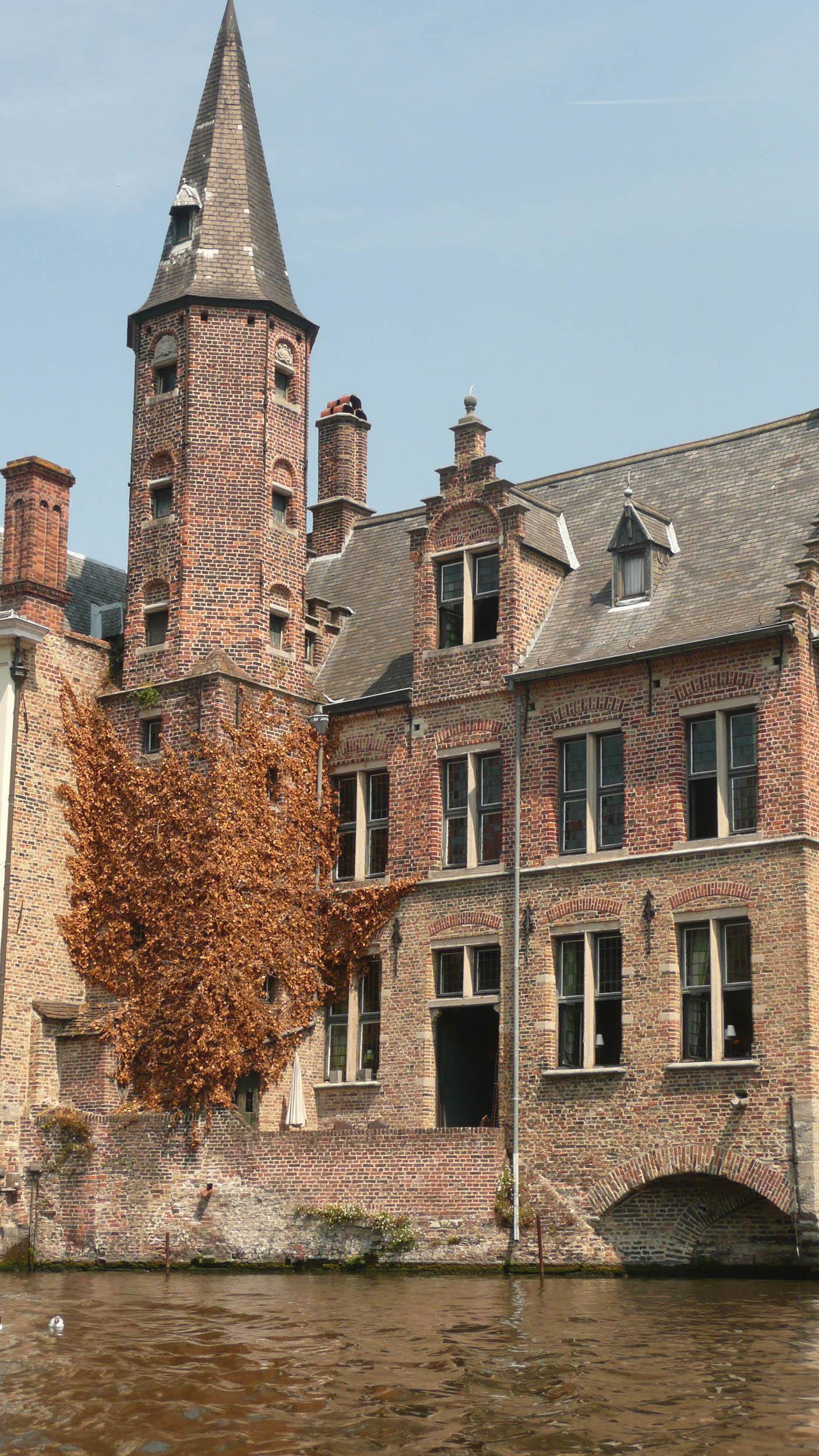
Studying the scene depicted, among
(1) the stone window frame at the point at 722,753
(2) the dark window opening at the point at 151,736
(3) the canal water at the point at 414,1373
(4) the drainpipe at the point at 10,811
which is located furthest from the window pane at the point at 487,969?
(4) the drainpipe at the point at 10,811

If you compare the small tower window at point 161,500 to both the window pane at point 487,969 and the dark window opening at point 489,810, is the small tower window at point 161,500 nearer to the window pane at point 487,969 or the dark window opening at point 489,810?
the dark window opening at point 489,810

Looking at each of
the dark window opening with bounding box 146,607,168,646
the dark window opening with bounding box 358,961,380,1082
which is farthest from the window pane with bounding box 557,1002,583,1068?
the dark window opening with bounding box 146,607,168,646

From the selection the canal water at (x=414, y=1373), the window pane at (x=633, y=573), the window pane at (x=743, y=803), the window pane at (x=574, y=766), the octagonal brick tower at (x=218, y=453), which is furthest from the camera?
the octagonal brick tower at (x=218, y=453)

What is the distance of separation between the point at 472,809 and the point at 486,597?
3765 millimetres

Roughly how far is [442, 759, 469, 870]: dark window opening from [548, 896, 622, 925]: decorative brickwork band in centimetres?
235

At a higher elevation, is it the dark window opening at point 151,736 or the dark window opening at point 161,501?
the dark window opening at point 161,501

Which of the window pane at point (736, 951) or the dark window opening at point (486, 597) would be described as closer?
the window pane at point (736, 951)

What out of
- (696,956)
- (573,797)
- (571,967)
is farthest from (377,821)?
(696,956)

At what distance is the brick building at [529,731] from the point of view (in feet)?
87.9

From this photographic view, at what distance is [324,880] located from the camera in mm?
32094

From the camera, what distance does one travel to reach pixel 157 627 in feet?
109

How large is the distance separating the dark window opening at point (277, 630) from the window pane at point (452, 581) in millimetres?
3366

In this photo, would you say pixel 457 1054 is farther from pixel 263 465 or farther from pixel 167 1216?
pixel 263 465

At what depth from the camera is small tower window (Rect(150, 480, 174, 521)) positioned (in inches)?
1320
